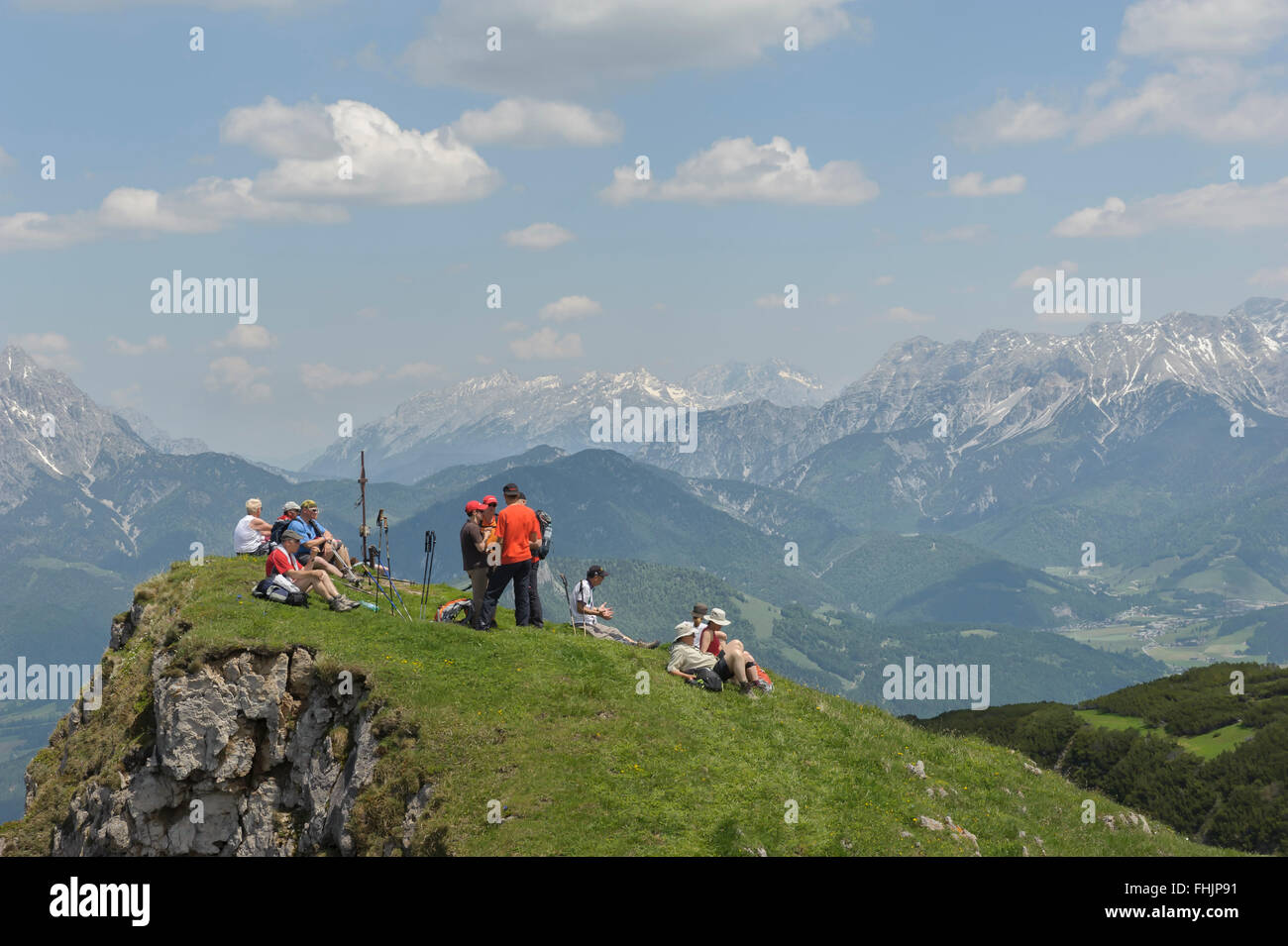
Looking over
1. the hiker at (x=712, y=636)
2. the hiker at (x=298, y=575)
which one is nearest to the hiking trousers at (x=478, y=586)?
the hiker at (x=298, y=575)

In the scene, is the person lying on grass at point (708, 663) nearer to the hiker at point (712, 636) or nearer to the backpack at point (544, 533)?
the hiker at point (712, 636)

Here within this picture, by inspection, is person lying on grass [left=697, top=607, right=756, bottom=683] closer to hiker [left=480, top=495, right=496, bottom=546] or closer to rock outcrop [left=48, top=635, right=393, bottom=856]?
hiker [left=480, top=495, right=496, bottom=546]

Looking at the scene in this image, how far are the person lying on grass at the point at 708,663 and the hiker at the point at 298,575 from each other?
38.3 ft

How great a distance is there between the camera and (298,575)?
33.3 m

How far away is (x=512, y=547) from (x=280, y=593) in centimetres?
898

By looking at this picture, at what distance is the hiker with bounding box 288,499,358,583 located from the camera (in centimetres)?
3447

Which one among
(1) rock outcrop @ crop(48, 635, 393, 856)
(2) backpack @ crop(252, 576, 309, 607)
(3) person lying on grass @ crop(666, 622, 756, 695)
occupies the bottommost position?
(1) rock outcrop @ crop(48, 635, 393, 856)

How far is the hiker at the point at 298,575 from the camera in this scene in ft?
108

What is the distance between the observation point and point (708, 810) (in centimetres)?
2131

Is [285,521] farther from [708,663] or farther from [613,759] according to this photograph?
[613,759]

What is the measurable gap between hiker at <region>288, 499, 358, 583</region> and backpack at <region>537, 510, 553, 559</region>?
8.22 m

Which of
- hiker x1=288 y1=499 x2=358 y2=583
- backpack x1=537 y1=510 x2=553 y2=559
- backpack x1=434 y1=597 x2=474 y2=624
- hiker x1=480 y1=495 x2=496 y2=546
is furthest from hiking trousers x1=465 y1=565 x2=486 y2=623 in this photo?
hiker x1=288 y1=499 x2=358 y2=583

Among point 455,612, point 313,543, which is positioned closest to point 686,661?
point 455,612
